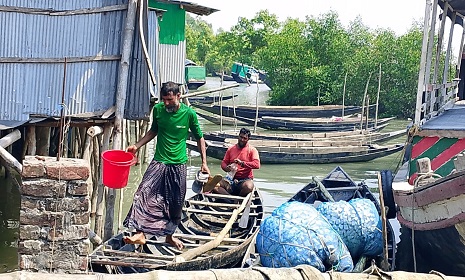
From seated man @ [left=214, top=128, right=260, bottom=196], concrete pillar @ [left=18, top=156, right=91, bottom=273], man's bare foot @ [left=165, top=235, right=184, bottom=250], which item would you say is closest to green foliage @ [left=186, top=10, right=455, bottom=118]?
seated man @ [left=214, top=128, right=260, bottom=196]

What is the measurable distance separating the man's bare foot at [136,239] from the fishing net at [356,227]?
74.4 inches

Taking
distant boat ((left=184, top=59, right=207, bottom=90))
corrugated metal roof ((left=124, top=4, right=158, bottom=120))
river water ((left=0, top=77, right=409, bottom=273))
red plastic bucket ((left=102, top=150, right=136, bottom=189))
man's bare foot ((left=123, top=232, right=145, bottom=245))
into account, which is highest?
distant boat ((left=184, top=59, right=207, bottom=90))

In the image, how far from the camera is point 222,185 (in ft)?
28.0

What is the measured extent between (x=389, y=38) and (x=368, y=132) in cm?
1162

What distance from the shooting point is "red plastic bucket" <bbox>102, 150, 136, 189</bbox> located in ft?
17.6

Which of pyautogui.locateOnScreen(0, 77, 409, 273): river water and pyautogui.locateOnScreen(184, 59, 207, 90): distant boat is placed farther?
pyautogui.locateOnScreen(184, 59, 207, 90): distant boat

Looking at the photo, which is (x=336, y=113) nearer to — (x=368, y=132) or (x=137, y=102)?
(x=368, y=132)

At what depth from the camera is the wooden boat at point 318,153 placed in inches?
644

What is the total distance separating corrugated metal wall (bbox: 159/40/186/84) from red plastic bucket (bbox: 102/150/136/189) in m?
5.61

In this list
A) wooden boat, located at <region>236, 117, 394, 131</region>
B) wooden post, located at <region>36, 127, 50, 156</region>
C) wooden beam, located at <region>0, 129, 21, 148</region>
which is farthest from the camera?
wooden boat, located at <region>236, 117, 394, 131</region>

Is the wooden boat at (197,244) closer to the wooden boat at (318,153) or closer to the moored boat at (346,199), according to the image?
the moored boat at (346,199)

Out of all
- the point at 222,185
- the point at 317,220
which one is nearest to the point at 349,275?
the point at 317,220


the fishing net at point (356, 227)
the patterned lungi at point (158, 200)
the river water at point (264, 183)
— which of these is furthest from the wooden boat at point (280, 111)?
the patterned lungi at point (158, 200)

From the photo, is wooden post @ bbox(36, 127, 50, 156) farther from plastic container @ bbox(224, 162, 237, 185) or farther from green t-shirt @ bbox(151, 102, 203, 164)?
green t-shirt @ bbox(151, 102, 203, 164)
